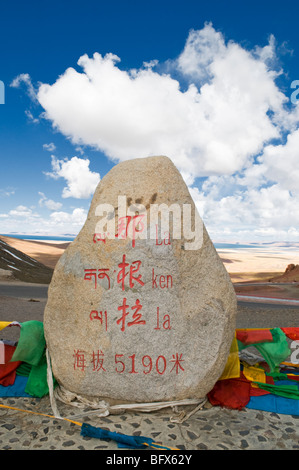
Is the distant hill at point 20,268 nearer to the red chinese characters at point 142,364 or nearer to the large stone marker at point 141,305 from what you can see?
the large stone marker at point 141,305

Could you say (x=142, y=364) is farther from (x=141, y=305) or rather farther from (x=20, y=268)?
(x=20, y=268)

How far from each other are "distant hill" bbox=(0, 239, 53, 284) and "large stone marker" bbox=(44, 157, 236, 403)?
1713 centimetres

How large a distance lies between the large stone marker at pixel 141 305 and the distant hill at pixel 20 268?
674 inches

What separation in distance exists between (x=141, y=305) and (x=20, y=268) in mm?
21528

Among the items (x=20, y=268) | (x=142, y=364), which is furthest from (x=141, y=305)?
(x=20, y=268)

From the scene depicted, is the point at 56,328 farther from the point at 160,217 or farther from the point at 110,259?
the point at 160,217

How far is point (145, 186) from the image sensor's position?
3.76 meters

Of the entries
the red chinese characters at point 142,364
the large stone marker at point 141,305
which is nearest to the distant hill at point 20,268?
the large stone marker at point 141,305

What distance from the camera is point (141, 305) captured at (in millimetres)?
3553

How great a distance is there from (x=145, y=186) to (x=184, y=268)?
41.5 inches

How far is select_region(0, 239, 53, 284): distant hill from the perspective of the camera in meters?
19.8

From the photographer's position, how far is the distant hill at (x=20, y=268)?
19753 millimetres

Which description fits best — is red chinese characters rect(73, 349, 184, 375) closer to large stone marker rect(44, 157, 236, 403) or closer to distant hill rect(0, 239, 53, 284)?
large stone marker rect(44, 157, 236, 403)
